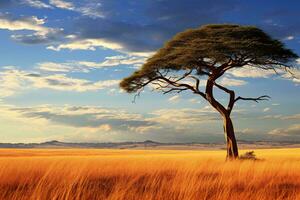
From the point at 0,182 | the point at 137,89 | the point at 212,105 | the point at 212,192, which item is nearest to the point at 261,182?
the point at 212,192

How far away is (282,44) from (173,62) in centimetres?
768

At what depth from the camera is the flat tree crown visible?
31.5 m

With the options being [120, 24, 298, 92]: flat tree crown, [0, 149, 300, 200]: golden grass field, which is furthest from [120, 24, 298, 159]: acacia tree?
[0, 149, 300, 200]: golden grass field

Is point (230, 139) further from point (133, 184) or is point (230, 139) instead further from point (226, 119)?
point (133, 184)

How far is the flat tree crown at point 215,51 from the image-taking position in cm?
3153

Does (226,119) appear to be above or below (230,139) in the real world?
above

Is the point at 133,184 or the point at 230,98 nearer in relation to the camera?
the point at 133,184

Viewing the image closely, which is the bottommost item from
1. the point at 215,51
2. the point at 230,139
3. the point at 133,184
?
the point at 133,184

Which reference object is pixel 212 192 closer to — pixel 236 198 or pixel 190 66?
pixel 236 198

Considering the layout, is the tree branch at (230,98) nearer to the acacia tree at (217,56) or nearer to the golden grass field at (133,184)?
the acacia tree at (217,56)

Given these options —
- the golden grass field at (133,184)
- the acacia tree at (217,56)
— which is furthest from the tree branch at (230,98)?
the golden grass field at (133,184)

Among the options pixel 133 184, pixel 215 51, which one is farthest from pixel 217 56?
pixel 133 184

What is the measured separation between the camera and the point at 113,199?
9.56 meters

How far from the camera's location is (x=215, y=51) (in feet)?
102
